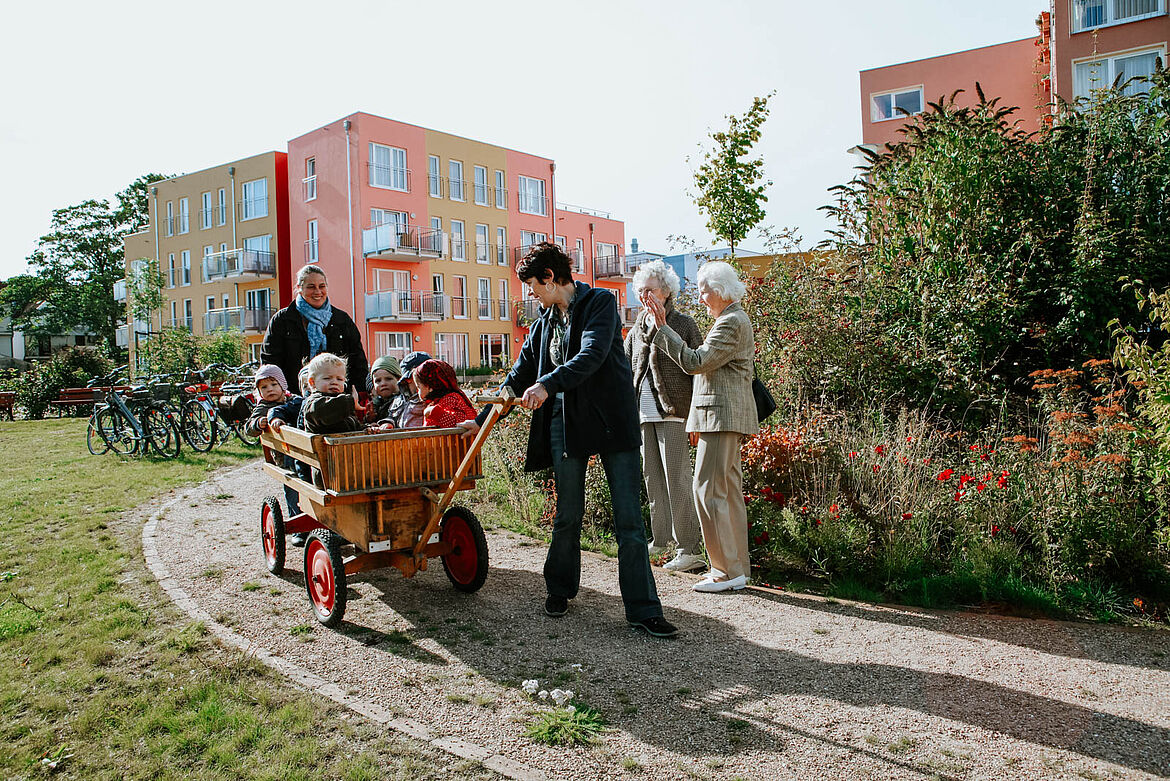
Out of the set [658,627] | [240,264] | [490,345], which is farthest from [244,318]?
[658,627]

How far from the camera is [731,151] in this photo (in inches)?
497

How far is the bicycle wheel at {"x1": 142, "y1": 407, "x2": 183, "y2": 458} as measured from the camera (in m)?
13.2

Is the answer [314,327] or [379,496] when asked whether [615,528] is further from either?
[314,327]

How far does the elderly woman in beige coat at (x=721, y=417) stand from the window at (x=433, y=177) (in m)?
37.3

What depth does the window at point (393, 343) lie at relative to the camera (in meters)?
38.8

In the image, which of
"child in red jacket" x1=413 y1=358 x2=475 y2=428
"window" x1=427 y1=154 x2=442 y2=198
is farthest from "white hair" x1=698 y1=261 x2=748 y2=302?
"window" x1=427 y1=154 x2=442 y2=198

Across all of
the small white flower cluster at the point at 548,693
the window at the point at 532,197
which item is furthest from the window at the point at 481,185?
the small white flower cluster at the point at 548,693

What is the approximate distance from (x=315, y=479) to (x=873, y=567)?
3.45m

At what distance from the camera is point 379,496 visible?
4652 millimetres

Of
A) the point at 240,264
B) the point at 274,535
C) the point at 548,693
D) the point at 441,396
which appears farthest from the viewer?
the point at 240,264

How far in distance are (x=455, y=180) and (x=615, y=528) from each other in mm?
39604

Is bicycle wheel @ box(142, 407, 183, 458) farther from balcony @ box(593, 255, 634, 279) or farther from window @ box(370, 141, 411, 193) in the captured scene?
balcony @ box(593, 255, 634, 279)

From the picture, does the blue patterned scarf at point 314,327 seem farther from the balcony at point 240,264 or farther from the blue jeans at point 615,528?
the balcony at point 240,264

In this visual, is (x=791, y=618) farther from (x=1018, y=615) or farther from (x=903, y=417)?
(x=903, y=417)
